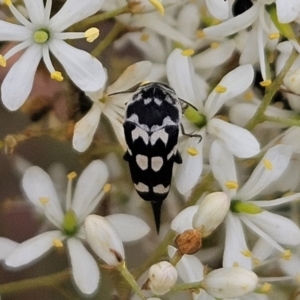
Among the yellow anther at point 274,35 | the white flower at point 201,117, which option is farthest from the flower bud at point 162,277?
the yellow anther at point 274,35

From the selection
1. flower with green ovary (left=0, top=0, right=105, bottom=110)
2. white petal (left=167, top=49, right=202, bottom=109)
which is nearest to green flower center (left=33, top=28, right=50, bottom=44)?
flower with green ovary (left=0, top=0, right=105, bottom=110)

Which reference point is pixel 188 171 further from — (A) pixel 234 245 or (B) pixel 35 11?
(B) pixel 35 11

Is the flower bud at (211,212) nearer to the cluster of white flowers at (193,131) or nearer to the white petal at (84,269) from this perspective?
the cluster of white flowers at (193,131)

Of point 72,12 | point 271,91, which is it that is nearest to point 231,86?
point 271,91

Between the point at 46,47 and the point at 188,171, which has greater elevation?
the point at 46,47

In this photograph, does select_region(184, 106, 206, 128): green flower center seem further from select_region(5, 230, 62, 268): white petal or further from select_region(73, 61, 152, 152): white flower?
select_region(5, 230, 62, 268): white petal

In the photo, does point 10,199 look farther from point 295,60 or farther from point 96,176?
point 295,60
